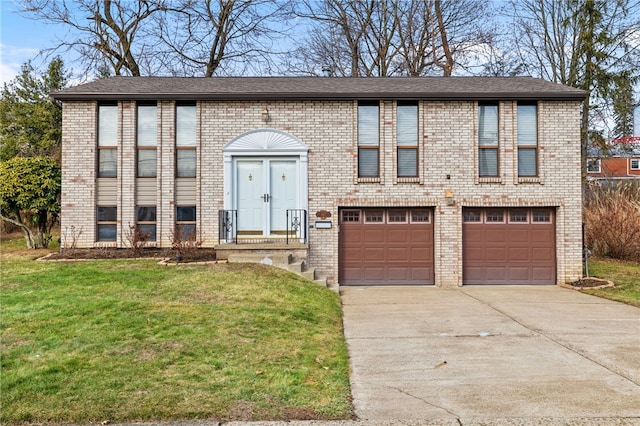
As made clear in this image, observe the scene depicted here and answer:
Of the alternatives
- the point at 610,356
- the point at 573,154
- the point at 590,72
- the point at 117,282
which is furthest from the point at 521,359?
the point at 590,72

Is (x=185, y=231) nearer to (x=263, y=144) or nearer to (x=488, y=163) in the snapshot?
(x=263, y=144)

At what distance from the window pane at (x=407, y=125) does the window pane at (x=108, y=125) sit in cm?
804

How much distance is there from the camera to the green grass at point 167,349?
3.86 m

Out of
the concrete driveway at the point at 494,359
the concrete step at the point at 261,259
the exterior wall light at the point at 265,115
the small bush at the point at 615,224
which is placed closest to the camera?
the concrete driveway at the point at 494,359

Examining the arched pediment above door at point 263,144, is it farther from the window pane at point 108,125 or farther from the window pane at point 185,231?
the window pane at point 108,125

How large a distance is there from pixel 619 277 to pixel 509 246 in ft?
10.5

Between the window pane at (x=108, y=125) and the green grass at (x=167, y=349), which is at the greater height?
the window pane at (x=108, y=125)

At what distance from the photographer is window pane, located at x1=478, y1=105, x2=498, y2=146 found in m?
12.2

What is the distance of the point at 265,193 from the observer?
12.0 m

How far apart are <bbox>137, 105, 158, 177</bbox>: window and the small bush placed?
15.7 meters

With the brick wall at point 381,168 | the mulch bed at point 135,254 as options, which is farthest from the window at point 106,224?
the mulch bed at point 135,254

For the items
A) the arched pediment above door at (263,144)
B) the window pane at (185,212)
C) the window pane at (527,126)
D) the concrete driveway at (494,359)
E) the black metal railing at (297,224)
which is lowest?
the concrete driveway at (494,359)

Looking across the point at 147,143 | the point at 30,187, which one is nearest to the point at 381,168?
the point at 147,143

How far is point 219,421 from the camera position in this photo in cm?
364
